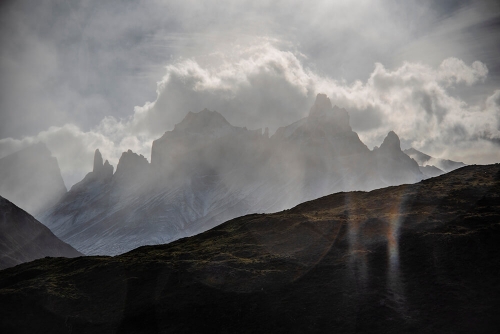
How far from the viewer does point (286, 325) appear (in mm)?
25969

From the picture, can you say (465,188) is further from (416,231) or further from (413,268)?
(413,268)

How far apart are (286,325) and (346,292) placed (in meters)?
5.67

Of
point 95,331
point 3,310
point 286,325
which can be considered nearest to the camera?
point 286,325

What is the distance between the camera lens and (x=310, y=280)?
102 ft

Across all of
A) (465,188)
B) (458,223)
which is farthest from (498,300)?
(465,188)

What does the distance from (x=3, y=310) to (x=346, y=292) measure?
95.9 ft

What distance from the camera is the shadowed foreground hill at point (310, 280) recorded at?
25.7 m

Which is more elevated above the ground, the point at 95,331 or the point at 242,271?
the point at 242,271

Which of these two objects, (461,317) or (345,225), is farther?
(345,225)

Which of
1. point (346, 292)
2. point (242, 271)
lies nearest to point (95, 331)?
point (242, 271)

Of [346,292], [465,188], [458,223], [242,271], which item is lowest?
[346,292]

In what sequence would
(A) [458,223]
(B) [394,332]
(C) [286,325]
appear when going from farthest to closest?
(A) [458,223]
(C) [286,325]
(B) [394,332]

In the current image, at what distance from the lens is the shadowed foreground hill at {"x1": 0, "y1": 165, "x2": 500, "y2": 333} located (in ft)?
84.2

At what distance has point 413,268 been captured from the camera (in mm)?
30000
